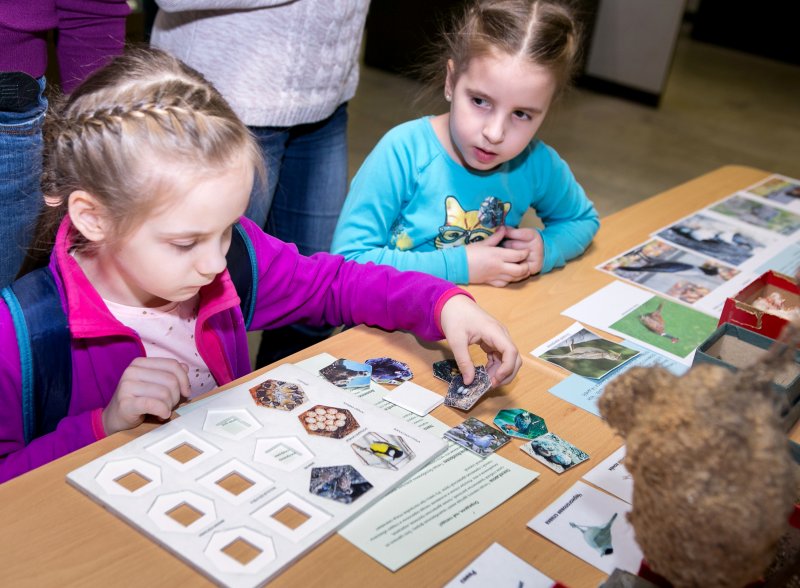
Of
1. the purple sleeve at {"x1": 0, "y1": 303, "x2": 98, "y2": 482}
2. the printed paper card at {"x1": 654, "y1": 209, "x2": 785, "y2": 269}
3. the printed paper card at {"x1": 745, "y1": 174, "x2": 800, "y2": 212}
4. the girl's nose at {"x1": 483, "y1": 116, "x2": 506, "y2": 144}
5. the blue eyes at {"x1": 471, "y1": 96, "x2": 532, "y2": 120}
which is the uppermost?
the blue eyes at {"x1": 471, "y1": 96, "x2": 532, "y2": 120}

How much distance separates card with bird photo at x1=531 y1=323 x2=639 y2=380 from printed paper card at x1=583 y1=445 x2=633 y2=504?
8.9 inches

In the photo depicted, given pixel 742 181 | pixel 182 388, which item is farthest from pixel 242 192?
pixel 742 181

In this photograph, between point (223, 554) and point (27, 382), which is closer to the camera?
point (223, 554)

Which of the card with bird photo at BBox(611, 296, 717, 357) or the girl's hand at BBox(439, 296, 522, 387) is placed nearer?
the girl's hand at BBox(439, 296, 522, 387)

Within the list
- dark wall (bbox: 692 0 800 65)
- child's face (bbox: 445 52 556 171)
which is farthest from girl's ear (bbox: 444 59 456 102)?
dark wall (bbox: 692 0 800 65)

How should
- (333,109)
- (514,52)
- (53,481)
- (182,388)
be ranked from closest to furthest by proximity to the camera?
1. (53,481)
2. (182,388)
3. (514,52)
4. (333,109)

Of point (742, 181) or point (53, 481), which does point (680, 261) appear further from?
point (53, 481)

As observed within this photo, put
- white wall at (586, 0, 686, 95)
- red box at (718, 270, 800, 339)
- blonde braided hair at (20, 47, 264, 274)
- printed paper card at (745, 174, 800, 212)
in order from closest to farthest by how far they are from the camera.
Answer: blonde braided hair at (20, 47, 264, 274)
red box at (718, 270, 800, 339)
printed paper card at (745, 174, 800, 212)
white wall at (586, 0, 686, 95)

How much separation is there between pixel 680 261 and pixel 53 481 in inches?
51.5

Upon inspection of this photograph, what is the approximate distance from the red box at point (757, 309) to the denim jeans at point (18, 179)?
3.49 feet

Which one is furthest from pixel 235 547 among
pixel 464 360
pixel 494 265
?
pixel 494 265

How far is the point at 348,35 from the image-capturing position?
1855mm

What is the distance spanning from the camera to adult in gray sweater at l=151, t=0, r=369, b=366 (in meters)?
1.72

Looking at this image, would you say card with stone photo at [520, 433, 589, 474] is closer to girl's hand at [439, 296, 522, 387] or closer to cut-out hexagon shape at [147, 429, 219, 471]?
girl's hand at [439, 296, 522, 387]
